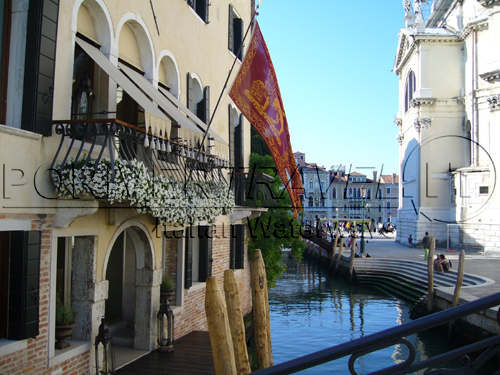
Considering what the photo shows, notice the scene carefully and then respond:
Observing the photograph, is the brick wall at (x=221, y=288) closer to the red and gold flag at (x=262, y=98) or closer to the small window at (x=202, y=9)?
the red and gold flag at (x=262, y=98)

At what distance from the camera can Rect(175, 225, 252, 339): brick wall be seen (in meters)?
9.56

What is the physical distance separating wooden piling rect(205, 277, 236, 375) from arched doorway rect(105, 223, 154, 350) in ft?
7.89

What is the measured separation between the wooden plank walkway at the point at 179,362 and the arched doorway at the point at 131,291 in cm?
49

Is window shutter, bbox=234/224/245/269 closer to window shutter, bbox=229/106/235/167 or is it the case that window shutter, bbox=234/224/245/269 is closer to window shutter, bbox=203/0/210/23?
window shutter, bbox=229/106/235/167

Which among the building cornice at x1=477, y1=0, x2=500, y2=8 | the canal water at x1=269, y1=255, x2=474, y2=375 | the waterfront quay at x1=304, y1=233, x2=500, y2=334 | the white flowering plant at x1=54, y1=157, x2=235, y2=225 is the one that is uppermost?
the building cornice at x1=477, y1=0, x2=500, y2=8

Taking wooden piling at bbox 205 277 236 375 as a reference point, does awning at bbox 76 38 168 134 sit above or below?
above

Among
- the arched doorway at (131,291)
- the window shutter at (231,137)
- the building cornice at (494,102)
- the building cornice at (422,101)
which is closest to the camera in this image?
the arched doorway at (131,291)

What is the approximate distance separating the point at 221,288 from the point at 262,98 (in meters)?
5.82

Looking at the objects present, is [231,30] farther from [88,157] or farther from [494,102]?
[494,102]

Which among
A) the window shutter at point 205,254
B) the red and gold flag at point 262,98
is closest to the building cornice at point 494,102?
the window shutter at point 205,254

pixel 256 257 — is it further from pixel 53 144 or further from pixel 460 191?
pixel 460 191

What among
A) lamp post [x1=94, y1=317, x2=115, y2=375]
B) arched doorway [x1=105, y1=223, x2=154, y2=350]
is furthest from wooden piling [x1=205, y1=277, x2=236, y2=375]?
arched doorway [x1=105, y1=223, x2=154, y2=350]

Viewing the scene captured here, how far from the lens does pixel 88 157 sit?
555 centimetres

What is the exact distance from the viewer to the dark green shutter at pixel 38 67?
5.29m
